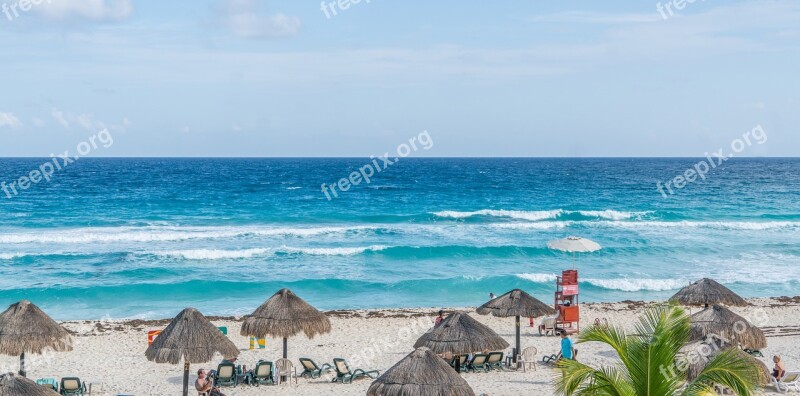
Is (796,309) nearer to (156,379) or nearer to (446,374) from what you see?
(446,374)

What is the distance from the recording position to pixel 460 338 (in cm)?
1461

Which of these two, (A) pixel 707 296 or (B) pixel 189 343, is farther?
(A) pixel 707 296

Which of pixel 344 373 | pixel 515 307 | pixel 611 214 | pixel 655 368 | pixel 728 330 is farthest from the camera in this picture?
pixel 611 214

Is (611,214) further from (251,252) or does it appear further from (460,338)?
(460,338)

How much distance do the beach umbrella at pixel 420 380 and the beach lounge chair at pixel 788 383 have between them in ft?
23.6

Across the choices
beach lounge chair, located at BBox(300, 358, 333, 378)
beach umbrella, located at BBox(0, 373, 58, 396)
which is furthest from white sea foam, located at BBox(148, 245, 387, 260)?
beach umbrella, located at BBox(0, 373, 58, 396)

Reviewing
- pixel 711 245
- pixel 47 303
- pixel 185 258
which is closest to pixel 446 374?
pixel 47 303

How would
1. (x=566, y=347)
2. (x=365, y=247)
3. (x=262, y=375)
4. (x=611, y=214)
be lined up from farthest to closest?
(x=611, y=214), (x=365, y=247), (x=566, y=347), (x=262, y=375)

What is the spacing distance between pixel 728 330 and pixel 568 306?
21.3 feet

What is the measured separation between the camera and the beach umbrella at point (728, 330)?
1498 cm

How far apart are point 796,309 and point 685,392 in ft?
64.5

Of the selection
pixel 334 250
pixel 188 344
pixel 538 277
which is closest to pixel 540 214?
pixel 334 250

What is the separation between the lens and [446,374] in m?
11.5

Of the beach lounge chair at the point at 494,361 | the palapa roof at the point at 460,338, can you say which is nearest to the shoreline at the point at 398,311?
the beach lounge chair at the point at 494,361
